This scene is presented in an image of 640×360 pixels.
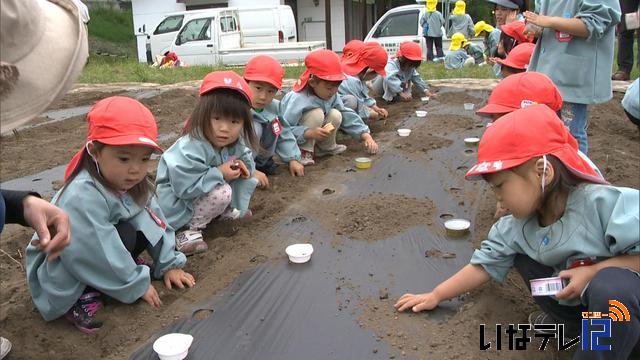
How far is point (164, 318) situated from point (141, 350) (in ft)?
0.71

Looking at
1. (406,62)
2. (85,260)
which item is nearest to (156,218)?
(85,260)

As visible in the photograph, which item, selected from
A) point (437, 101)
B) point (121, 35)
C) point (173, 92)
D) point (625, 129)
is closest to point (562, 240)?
point (625, 129)

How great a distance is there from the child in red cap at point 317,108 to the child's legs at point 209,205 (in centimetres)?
134

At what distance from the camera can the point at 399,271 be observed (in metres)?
2.54

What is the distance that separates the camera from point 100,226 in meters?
2.15

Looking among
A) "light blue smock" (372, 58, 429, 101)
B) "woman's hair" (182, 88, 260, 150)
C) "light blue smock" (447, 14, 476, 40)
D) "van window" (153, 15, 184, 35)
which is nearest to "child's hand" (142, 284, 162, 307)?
"woman's hair" (182, 88, 260, 150)

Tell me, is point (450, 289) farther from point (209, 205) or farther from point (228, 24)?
point (228, 24)

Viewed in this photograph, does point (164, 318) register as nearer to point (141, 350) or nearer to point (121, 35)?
point (141, 350)

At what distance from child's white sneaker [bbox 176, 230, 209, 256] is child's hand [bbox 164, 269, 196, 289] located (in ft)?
1.18

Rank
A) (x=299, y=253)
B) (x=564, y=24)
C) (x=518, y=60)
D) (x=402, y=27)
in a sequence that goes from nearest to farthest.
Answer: (x=299, y=253) < (x=564, y=24) < (x=518, y=60) < (x=402, y=27)

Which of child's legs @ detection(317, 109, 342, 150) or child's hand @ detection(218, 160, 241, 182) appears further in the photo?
child's legs @ detection(317, 109, 342, 150)

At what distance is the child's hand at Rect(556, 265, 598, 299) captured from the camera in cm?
174

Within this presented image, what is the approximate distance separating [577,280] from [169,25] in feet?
53.7

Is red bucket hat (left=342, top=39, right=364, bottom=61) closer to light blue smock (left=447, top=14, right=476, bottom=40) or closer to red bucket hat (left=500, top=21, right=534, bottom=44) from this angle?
red bucket hat (left=500, top=21, right=534, bottom=44)
